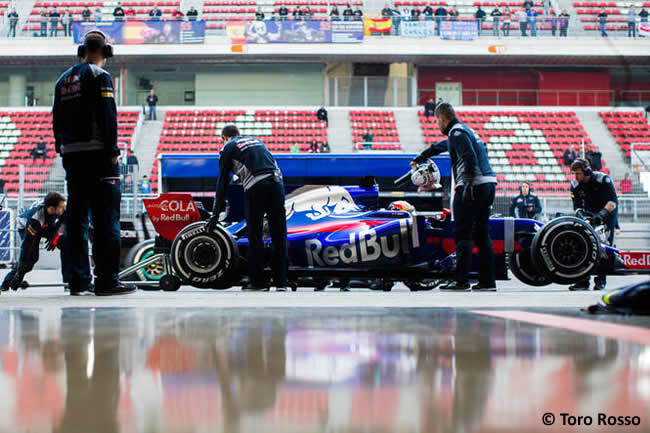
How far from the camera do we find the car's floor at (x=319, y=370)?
1609 mm

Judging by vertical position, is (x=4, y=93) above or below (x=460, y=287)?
above

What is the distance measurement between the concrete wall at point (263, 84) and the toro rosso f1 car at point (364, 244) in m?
26.0

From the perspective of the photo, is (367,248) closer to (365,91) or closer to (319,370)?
(319,370)

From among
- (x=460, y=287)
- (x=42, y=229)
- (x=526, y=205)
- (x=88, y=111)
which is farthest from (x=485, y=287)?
(x=526, y=205)

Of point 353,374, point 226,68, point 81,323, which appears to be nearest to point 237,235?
point 81,323

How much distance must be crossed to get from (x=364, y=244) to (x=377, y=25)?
26066 mm

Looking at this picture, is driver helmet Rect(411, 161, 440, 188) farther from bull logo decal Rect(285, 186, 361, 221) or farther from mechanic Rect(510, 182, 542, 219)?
mechanic Rect(510, 182, 542, 219)

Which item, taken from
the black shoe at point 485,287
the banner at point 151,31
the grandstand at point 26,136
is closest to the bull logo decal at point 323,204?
the black shoe at point 485,287

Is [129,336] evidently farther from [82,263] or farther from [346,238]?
[346,238]

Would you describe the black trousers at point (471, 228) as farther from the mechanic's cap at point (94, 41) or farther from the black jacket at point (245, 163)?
the mechanic's cap at point (94, 41)

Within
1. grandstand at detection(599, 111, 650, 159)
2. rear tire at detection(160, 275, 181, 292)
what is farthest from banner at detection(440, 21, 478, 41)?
rear tire at detection(160, 275, 181, 292)

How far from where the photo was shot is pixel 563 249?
6.62 meters

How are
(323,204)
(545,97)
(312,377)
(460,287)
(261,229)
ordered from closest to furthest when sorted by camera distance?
(312,377)
(460,287)
(261,229)
(323,204)
(545,97)

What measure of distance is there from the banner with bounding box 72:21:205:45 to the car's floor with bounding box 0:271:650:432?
94.9 feet
